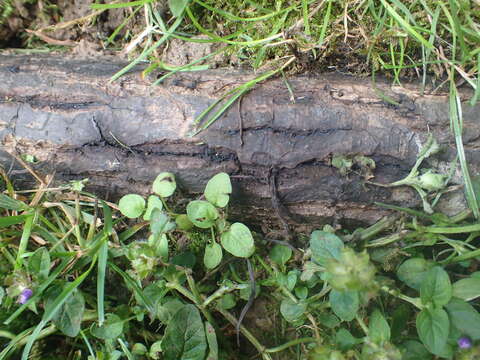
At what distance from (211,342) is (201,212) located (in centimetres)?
42

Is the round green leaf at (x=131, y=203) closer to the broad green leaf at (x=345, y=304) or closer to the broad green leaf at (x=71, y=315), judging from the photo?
the broad green leaf at (x=71, y=315)

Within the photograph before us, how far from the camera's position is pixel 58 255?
4.26 feet

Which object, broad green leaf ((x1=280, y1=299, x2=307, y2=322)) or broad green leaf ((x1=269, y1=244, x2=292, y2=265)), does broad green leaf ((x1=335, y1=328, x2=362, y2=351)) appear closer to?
broad green leaf ((x1=280, y1=299, x2=307, y2=322))

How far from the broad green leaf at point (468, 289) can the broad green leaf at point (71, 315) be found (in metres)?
1.14

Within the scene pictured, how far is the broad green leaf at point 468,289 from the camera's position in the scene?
3.91 ft

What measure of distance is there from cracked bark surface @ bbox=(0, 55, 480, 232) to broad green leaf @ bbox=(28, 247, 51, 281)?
0.26 meters

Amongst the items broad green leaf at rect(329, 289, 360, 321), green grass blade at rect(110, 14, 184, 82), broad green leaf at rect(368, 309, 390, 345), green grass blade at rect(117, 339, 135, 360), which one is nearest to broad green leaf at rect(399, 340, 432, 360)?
broad green leaf at rect(368, 309, 390, 345)

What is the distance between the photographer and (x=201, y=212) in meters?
1.29

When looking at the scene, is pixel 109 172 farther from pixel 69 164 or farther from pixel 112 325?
pixel 112 325

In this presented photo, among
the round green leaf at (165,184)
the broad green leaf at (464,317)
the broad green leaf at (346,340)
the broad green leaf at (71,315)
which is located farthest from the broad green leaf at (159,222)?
the broad green leaf at (464,317)

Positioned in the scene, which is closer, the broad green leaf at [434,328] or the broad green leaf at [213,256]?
the broad green leaf at [434,328]

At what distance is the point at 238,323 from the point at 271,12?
1.07m

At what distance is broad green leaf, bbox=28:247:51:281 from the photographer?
4.18ft

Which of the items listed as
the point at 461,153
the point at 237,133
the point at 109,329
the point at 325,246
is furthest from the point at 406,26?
the point at 109,329
